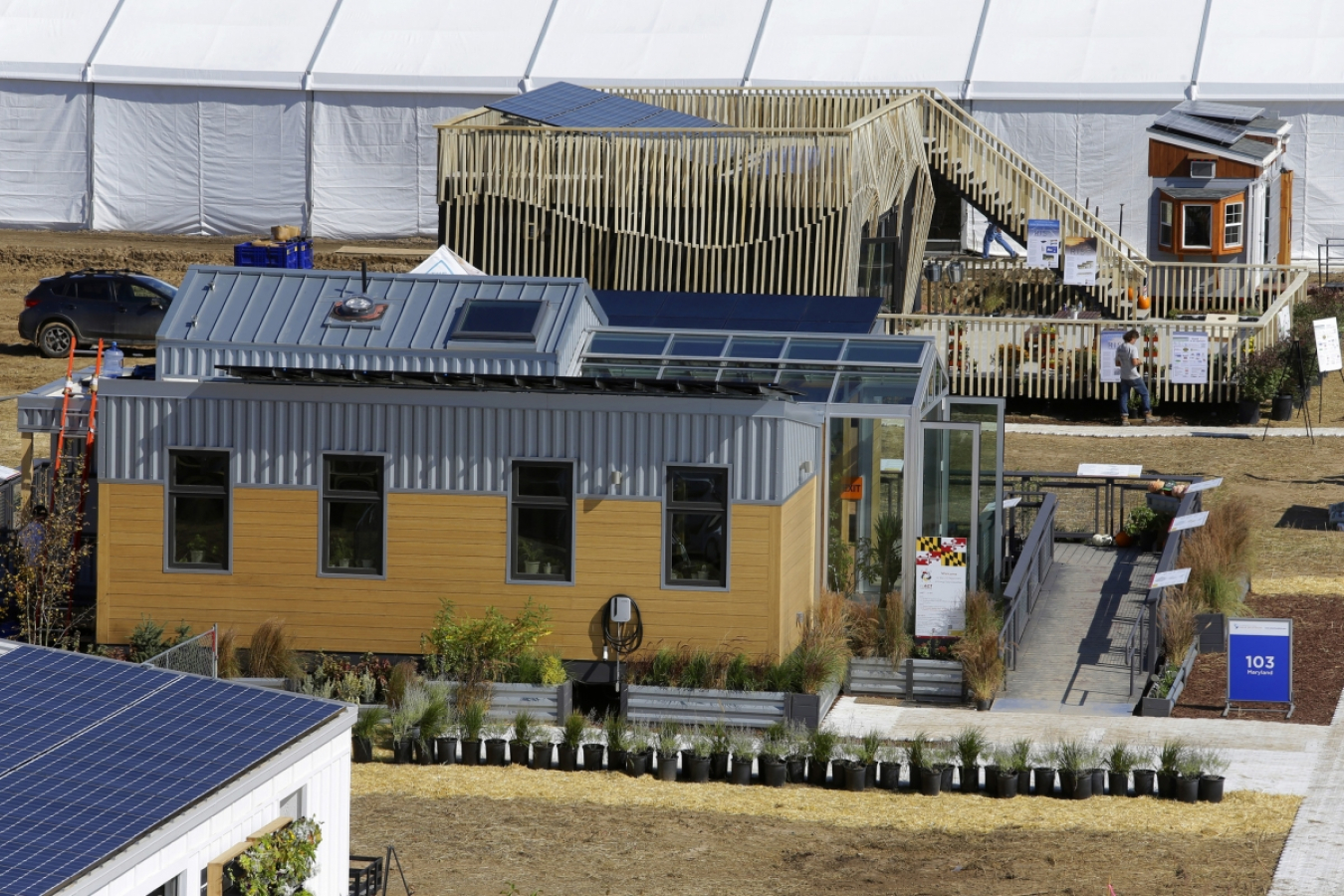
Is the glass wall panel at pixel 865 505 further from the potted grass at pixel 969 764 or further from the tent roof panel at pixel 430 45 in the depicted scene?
the tent roof panel at pixel 430 45

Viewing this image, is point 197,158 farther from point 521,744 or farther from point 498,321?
point 521,744

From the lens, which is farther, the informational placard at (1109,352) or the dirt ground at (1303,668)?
the informational placard at (1109,352)

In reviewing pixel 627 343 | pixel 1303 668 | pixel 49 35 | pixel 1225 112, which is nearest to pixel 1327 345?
pixel 1225 112

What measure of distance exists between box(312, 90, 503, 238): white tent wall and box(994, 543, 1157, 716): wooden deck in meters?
26.9

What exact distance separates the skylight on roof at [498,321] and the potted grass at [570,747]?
4882 mm

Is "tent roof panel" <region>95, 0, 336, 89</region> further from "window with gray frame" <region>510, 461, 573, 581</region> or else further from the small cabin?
"window with gray frame" <region>510, 461, 573, 581</region>

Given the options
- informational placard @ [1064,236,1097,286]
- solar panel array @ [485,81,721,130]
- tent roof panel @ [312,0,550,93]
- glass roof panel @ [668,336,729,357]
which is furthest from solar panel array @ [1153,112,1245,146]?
glass roof panel @ [668,336,729,357]

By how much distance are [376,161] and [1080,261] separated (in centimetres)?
1991

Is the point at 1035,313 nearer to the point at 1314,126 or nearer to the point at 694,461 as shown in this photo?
the point at 1314,126

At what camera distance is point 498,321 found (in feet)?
69.6

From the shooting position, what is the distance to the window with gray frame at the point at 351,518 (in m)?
20.2

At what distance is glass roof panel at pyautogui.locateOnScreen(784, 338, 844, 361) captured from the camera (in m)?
21.8

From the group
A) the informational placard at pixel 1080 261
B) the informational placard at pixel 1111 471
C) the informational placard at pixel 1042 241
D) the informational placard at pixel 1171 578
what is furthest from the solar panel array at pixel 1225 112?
the informational placard at pixel 1171 578

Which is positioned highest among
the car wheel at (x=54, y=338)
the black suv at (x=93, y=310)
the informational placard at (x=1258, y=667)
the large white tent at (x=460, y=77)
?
the large white tent at (x=460, y=77)
